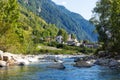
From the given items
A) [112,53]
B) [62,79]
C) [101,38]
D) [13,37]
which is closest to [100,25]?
[101,38]

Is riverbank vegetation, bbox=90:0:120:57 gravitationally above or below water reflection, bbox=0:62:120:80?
above

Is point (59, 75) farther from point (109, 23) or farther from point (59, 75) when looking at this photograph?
point (109, 23)

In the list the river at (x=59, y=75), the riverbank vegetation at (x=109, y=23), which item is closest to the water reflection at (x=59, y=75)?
the river at (x=59, y=75)

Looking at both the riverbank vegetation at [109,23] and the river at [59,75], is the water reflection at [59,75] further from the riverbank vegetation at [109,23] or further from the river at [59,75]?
the riverbank vegetation at [109,23]

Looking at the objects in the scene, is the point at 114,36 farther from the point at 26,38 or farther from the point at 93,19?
the point at 26,38

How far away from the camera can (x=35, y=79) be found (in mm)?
43062

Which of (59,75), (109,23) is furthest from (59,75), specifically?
(109,23)

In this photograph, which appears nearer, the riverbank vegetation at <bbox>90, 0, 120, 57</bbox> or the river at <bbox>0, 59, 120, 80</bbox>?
the river at <bbox>0, 59, 120, 80</bbox>

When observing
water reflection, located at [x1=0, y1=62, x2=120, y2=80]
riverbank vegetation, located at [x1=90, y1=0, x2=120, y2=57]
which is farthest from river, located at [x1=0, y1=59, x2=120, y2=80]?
riverbank vegetation, located at [x1=90, y1=0, x2=120, y2=57]

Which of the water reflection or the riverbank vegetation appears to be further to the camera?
the riverbank vegetation

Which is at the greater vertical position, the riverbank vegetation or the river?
the riverbank vegetation

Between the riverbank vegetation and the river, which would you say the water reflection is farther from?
the riverbank vegetation

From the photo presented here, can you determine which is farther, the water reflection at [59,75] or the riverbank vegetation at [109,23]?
the riverbank vegetation at [109,23]

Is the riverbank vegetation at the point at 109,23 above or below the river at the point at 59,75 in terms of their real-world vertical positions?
above
